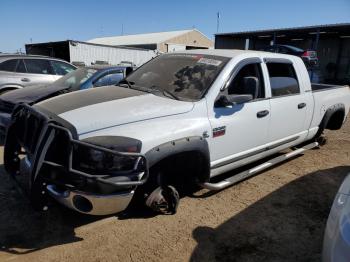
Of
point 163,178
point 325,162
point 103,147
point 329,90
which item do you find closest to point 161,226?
point 163,178

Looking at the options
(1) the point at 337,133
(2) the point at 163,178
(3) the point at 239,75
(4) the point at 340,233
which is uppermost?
(3) the point at 239,75

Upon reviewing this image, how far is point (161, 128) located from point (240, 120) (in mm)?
1154

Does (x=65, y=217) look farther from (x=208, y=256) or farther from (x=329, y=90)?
(x=329, y=90)

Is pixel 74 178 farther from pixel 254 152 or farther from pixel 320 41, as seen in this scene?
pixel 320 41

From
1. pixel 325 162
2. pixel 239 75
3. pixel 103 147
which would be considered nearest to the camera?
pixel 103 147

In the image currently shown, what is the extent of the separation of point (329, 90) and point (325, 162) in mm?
1244

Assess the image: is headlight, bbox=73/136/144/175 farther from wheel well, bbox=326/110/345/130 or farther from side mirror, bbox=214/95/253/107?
wheel well, bbox=326/110/345/130

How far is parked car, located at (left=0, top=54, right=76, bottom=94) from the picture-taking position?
7859 millimetres

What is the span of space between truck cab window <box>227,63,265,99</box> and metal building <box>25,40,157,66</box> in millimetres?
17658

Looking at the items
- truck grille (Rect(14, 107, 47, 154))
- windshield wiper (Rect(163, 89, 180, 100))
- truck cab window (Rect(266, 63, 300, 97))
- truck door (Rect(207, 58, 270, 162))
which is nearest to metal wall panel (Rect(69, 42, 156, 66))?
truck cab window (Rect(266, 63, 300, 97))

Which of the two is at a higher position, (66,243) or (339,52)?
(339,52)

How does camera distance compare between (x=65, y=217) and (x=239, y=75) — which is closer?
(x=65, y=217)

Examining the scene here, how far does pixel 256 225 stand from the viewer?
3482 mm

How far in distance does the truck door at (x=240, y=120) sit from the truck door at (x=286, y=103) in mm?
216
